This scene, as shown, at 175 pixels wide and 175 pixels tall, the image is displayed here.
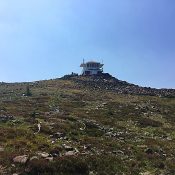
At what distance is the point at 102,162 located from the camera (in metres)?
29.0

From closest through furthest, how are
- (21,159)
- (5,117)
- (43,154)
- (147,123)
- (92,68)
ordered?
(21,159) < (43,154) < (5,117) < (147,123) < (92,68)

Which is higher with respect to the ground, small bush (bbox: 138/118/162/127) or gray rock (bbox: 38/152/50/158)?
small bush (bbox: 138/118/162/127)

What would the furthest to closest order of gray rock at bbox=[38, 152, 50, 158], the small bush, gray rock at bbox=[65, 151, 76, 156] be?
1. the small bush
2. gray rock at bbox=[65, 151, 76, 156]
3. gray rock at bbox=[38, 152, 50, 158]

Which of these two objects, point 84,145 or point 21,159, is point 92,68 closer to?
point 84,145

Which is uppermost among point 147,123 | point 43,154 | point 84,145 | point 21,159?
point 147,123

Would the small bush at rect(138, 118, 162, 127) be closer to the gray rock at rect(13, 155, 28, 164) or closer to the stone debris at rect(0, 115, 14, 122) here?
the stone debris at rect(0, 115, 14, 122)

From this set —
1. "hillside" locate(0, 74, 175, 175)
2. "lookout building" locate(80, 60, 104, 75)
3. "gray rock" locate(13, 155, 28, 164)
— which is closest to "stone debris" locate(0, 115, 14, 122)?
"hillside" locate(0, 74, 175, 175)

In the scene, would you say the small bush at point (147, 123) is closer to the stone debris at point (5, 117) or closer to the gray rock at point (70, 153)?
the stone debris at point (5, 117)

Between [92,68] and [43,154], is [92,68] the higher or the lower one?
the higher one

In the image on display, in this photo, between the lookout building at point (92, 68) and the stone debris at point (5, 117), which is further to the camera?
the lookout building at point (92, 68)

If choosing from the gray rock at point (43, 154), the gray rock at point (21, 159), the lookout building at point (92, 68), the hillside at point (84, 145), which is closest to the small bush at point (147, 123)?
the hillside at point (84, 145)

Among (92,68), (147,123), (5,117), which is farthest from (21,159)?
(92,68)

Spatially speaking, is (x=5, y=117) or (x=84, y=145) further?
(x=5, y=117)

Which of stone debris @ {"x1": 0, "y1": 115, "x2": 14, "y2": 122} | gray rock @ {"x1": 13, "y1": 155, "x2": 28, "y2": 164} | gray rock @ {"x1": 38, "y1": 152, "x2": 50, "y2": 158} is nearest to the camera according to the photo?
gray rock @ {"x1": 13, "y1": 155, "x2": 28, "y2": 164}
